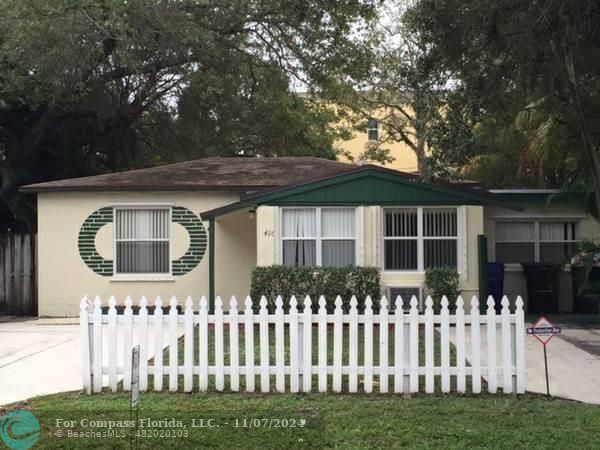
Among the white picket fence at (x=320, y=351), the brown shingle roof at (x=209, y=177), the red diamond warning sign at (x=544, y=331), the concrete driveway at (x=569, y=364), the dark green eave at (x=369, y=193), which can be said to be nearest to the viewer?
the red diamond warning sign at (x=544, y=331)

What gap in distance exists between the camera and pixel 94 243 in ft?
49.4

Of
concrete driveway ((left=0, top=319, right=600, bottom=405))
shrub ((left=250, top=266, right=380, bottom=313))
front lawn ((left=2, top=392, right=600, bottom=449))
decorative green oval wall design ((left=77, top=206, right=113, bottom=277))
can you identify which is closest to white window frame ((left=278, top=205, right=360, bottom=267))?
shrub ((left=250, top=266, right=380, bottom=313))

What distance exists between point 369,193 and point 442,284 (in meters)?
2.26

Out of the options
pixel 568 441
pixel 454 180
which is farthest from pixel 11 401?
pixel 454 180

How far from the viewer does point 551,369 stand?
851cm

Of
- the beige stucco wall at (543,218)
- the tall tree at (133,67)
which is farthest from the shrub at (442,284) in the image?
the tall tree at (133,67)

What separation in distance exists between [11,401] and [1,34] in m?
12.6

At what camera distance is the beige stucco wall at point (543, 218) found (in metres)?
15.0

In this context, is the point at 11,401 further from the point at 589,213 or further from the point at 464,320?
the point at 589,213

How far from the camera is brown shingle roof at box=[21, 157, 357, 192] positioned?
14.9m

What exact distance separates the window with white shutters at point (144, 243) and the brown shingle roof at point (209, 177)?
0.64m

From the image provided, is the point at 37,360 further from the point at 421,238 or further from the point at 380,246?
the point at 421,238

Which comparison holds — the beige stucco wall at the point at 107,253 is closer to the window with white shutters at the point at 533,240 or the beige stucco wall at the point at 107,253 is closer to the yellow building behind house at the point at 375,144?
the window with white shutters at the point at 533,240

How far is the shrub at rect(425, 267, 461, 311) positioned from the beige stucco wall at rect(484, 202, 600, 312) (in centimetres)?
265
